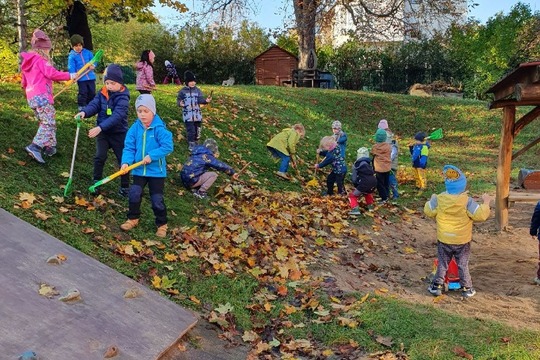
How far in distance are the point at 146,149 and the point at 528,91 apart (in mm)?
5947

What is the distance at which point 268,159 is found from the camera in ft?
40.5

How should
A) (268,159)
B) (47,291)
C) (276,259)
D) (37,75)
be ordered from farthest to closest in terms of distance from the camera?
(268,159)
(37,75)
(276,259)
(47,291)

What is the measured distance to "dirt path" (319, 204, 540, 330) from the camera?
19.9 ft

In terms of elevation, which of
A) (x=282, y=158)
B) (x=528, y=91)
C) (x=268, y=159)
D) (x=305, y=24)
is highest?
(x=305, y=24)

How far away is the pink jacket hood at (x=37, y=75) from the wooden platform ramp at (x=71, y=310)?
2622 millimetres

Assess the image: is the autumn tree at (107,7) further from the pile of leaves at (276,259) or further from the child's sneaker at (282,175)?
the pile of leaves at (276,259)

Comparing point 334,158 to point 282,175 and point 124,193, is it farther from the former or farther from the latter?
point 124,193

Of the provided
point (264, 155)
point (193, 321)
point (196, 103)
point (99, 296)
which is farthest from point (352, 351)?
point (264, 155)

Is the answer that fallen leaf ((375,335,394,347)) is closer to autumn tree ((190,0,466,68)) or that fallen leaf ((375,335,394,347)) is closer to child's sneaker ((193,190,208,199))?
child's sneaker ((193,190,208,199))

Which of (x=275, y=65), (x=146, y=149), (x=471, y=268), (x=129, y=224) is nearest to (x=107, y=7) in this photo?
(x=146, y=149)

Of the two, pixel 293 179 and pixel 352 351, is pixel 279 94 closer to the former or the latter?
pixel 293 179

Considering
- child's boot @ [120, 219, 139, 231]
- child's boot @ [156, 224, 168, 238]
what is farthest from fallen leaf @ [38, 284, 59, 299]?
child's boot @ [156, 224, 168, 238]

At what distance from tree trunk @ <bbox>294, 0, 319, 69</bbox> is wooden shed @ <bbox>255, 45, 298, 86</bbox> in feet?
11.4

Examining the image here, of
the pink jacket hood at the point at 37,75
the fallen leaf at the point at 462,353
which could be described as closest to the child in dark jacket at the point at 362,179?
the fallen leaf at the point at 462,353
